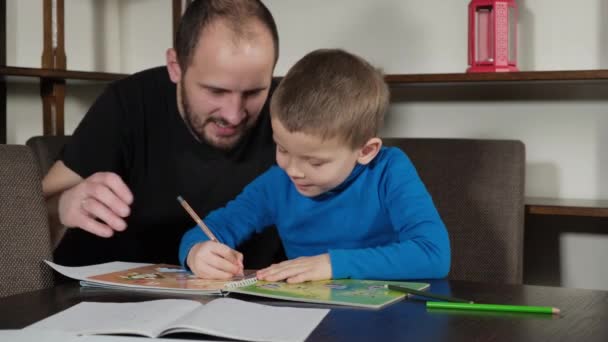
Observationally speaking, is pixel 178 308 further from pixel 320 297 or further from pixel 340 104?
pixel 340 104

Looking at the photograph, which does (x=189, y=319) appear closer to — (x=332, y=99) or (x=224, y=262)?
(x=224, y=262)

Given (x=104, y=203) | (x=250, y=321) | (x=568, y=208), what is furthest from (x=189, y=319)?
(x=568, y=208)

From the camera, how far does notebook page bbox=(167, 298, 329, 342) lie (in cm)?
88

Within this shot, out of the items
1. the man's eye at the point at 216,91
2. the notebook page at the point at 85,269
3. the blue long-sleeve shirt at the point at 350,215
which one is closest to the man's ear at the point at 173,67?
the man's eye at the point at 216,91

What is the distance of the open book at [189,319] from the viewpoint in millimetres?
888

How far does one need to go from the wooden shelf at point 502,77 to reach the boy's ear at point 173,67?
80cm

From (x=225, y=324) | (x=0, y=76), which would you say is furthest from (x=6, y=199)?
(x=0, y=76)

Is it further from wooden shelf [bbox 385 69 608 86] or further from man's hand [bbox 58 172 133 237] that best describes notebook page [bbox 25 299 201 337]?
wooden shelf [bbox 385 69 608 86]

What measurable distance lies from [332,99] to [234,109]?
400 mm

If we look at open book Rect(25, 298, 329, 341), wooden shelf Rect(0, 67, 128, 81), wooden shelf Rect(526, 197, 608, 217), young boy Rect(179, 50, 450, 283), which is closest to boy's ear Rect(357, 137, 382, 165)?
young boy Rect(179, 50, 450, 283)

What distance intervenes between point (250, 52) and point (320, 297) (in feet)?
2.49

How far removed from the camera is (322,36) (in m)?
2.79

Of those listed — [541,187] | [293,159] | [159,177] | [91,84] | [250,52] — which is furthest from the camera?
[91,84]

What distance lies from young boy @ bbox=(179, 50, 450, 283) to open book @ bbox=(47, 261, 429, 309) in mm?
35
